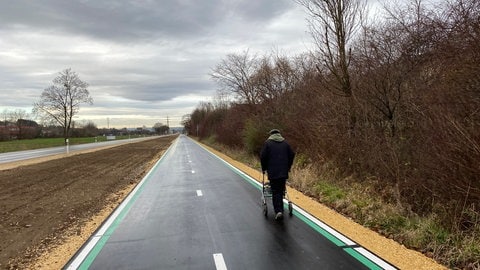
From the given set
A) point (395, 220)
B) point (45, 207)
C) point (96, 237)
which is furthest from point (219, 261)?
point (45, 207)

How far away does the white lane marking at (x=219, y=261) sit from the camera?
19.2 ft

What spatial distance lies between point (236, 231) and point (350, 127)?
765 centimetres

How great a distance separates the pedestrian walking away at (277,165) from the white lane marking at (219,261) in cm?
Result: 260

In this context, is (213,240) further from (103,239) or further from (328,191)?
(328,191)

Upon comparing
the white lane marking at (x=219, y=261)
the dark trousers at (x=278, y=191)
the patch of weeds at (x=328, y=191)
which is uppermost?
the dark trousers at (x=278, y=191)

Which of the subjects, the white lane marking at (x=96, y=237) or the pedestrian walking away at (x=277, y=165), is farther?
the pedestrian walking away at (x=277, y=165)

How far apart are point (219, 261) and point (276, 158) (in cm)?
328

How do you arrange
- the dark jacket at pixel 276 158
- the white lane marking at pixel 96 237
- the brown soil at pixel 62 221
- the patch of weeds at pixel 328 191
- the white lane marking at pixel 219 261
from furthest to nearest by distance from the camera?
the patch of weeds at pixel 328 191 → the dark jacket at pixel 276 158 → the brown soil at pixel 62 221 → the white lane marking at pixel 96 237 → the white lane marking at pixel 219 261

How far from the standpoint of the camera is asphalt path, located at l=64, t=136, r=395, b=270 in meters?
6.07

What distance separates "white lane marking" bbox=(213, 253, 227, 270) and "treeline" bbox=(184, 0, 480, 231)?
387 cm

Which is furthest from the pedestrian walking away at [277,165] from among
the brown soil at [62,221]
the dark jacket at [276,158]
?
the brown soil at [62,221]

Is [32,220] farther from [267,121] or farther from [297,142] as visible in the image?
[267,121]

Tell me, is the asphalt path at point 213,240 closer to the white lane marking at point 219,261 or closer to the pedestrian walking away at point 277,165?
the white lane marking at point 219,261

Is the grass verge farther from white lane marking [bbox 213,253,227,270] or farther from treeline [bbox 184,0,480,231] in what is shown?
white lane marking [bbox 213,253,227,270]
